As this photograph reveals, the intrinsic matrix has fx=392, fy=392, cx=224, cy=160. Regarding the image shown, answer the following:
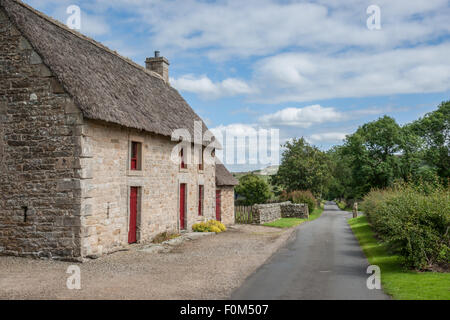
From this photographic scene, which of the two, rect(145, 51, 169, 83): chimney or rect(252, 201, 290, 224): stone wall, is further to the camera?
rect(252, 201, 290, 224): stone wall

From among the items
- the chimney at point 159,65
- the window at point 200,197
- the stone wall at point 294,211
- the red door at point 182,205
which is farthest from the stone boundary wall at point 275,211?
the chimney at point 159,65

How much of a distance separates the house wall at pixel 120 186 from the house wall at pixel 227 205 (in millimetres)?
6866

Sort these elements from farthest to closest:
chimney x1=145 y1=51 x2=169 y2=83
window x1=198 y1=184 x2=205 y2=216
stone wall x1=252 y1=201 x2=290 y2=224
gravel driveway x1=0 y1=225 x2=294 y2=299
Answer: stone wall x1=252 y1=201 x2=290 y2=224 → chimney x1=145 y1=51 x2=169 y2=83 → window x1=198 y1=184 x2=205 y2=216 → gravel driveway x1=0 y1=225 x2=294 y2=299

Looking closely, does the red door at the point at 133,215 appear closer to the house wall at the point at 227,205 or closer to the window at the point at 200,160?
the window at the point at 200,160

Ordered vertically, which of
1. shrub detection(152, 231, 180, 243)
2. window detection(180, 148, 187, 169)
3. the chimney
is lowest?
shrub detection(152, 231, 180, 243)

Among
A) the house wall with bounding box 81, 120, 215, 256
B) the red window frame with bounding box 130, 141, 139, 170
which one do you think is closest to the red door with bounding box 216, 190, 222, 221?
the house wall with bounding box 81, 120, 215, 256

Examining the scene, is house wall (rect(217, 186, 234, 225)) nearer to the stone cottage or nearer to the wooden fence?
the wooden fence

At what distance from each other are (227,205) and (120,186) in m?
13.0

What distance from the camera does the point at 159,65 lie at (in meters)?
23.4

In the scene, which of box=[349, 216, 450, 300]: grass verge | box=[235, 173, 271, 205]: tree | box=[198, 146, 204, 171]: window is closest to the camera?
box=[349, 216, 450, 300]: grass verge

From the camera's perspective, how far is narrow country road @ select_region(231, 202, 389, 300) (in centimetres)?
855

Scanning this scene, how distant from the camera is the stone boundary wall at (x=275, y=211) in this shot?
26.9m
